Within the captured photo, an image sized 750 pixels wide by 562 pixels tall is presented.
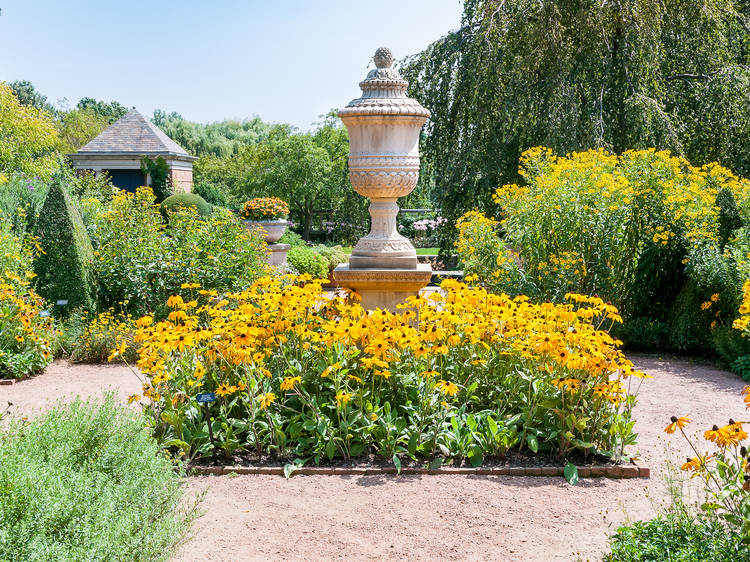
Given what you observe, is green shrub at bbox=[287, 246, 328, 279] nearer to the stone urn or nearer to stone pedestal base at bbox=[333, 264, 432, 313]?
the stone urn

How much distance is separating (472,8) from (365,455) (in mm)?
9094

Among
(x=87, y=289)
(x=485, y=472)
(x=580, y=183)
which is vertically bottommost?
(x=485, y=472)

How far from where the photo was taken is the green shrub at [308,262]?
1171 centimetres

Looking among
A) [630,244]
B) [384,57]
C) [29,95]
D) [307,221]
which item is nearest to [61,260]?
[384,57]

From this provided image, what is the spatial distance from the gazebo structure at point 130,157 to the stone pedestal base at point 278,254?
11427 mm

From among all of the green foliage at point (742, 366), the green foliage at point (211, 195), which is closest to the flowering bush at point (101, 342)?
the green foliage at point (742, 366)

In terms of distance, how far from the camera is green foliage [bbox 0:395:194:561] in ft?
7.53

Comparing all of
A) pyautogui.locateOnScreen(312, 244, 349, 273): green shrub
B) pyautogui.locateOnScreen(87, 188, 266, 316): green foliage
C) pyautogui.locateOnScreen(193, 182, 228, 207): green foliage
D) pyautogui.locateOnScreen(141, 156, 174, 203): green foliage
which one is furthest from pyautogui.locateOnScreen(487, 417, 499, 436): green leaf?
pyautogui.locateOnScreen(141, 156, 174, 203): green foliage

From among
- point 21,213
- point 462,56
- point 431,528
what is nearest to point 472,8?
point 462,56

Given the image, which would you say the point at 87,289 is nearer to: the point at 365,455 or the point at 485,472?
the point at 365,455

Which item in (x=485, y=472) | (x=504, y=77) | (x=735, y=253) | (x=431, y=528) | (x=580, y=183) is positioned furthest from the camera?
(x=504, y=77)

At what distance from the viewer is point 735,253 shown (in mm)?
6223

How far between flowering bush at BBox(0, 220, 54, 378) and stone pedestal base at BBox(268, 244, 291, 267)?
4.95m

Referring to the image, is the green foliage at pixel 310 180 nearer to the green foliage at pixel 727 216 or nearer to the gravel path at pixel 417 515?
the green foliage at pixel 727 216
